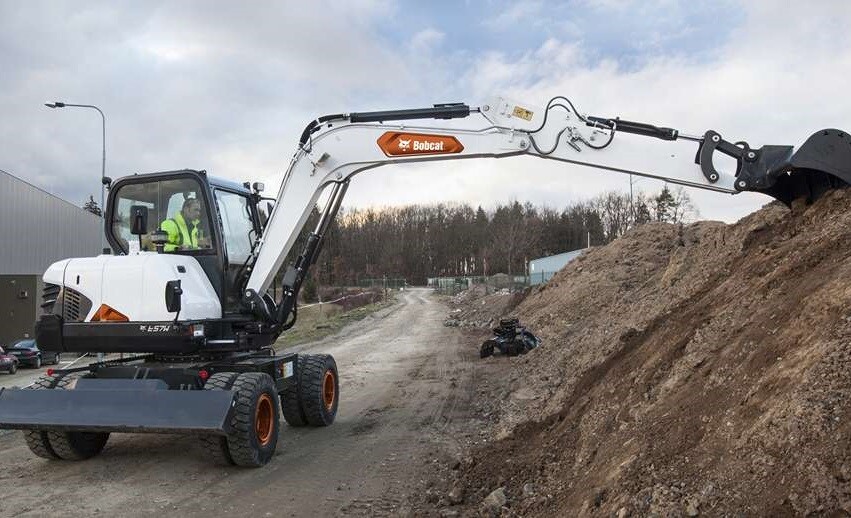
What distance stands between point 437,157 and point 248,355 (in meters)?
3.31

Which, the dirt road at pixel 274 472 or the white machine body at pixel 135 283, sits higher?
the white machine body at pixel 135 283

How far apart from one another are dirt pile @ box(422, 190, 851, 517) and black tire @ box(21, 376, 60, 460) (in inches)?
167

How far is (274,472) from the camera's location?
22.1ft

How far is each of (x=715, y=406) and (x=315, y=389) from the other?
5464 millimetres

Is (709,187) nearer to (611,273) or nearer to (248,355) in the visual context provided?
(248,355)

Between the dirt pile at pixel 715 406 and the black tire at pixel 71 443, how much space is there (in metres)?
3.96

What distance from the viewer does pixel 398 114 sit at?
787cm

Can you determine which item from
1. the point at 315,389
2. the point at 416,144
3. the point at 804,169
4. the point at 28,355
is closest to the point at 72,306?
the point at 315,389

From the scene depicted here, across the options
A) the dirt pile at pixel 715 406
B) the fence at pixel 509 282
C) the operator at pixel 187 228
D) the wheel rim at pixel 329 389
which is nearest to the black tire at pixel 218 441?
the operator at pixel 187 228

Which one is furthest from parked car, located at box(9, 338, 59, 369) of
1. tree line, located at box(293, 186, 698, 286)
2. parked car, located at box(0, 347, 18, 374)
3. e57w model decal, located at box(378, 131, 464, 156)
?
tree line, located at box(293, 186, 698, 286)

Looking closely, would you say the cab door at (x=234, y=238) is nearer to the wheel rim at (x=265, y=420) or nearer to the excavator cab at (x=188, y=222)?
the excavator cab at (x=188, y=222)

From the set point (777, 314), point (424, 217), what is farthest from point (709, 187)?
point (424, 217)

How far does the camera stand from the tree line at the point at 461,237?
80.1 meters

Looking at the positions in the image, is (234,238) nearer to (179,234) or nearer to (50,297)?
(179,234)
